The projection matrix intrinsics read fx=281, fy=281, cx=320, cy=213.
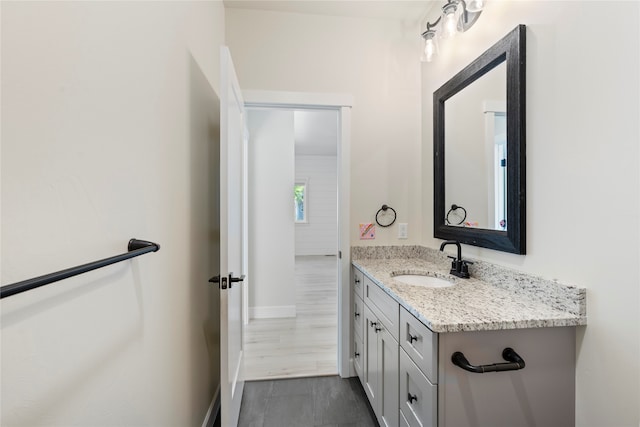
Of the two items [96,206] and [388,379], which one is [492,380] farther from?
[96,206]

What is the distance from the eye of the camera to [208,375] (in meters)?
1.63

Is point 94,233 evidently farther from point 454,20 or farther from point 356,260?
point 454,20

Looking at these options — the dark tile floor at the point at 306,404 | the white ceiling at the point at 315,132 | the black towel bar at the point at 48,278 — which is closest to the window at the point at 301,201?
the white ceiling at the point at 315,132

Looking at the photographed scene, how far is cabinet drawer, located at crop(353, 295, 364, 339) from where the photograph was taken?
1.92 metres

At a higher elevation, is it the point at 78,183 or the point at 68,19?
the point at 68,19

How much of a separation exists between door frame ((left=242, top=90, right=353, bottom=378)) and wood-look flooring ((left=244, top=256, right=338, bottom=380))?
269mm

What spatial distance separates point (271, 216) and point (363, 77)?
5.82 feet

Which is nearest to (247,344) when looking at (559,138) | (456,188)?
(456,188)

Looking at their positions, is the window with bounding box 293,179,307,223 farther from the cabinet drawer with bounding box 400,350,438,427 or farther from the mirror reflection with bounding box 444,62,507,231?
the cabinet drawer with bounding box 400,350,438,427

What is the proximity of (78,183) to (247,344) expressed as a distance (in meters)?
2.38

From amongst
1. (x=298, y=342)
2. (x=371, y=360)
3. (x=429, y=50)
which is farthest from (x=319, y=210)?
(x=371, y=360)

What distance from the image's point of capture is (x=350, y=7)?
79.6 inches

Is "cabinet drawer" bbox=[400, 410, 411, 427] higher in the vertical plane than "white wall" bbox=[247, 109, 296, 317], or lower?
lower

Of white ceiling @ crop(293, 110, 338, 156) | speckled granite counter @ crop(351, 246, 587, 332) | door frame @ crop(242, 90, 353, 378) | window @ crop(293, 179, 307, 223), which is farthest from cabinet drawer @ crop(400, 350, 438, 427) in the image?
window @ crop(293, 179, 307, 223)
